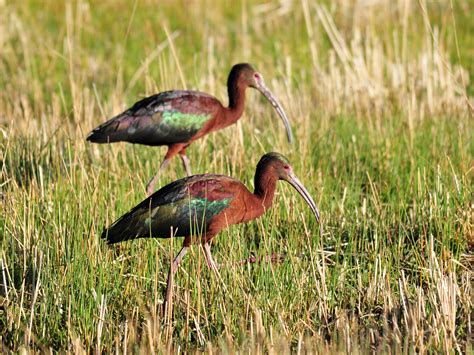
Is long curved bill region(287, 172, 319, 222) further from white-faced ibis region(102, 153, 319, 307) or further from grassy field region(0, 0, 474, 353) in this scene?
grassy field region(0, 0, 474, 353)

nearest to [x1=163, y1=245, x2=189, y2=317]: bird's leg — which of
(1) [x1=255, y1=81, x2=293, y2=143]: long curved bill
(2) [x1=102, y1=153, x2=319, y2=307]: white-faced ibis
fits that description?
(2) [x1=102, y1=153, x2=319, y2=307]: white-faced ibis

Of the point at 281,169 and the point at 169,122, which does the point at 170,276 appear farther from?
the point at 169,122

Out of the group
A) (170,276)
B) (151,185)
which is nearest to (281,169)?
(170,276)

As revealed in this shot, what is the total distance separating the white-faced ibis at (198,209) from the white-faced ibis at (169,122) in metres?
1.52

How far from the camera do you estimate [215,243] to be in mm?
6961

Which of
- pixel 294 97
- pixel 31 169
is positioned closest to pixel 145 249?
pixel 31 169

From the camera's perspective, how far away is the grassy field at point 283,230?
5.49 metres

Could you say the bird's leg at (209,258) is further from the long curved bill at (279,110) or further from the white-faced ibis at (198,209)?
the long curved bill at (279,110)

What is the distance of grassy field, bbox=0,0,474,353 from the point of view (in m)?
5.49

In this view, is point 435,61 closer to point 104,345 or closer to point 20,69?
point 20,69

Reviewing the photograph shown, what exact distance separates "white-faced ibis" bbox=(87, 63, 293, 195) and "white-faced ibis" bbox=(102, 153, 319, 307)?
152 centimetres

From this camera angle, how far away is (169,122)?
8.04 metres

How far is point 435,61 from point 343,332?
547 centimetres

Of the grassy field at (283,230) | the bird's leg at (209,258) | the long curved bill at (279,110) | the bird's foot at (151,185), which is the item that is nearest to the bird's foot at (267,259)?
the grassy field at (283,230)
